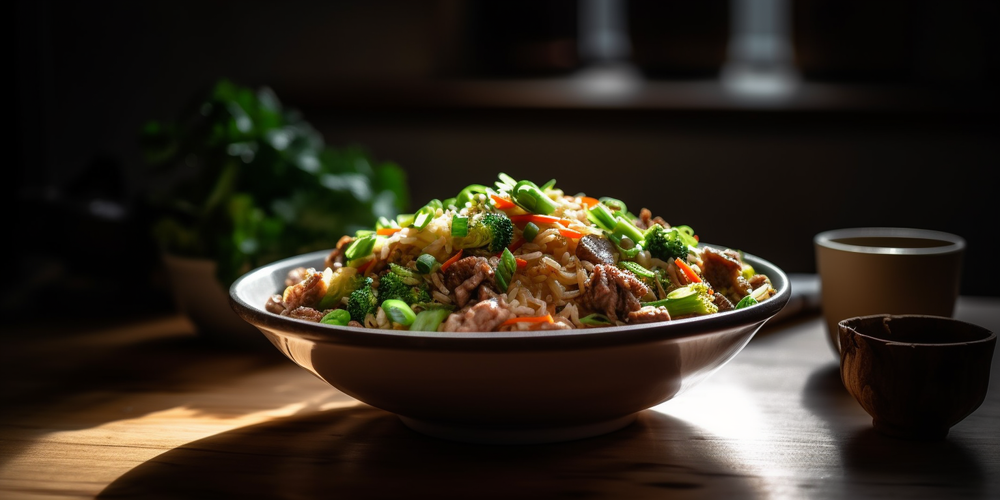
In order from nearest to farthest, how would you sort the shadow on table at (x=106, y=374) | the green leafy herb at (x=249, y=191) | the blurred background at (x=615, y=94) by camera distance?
the shadow on table at (x=106, y=374) < the green leafy herb at (x=249, y=191) < the blurred background at (x=615, y=94)

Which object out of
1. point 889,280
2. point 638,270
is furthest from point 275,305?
point 889,280

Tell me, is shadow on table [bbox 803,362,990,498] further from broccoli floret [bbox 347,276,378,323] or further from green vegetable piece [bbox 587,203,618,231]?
broccoli floret [bbox 347,276,378,323]

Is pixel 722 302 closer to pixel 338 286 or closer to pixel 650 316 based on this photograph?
pixel 650 316

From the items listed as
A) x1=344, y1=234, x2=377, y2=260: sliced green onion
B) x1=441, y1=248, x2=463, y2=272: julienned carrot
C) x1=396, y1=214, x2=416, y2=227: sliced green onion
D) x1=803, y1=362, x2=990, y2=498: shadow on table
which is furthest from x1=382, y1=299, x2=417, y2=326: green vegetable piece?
x1=803, y1=362, x2=990, y2=498: shadow on table

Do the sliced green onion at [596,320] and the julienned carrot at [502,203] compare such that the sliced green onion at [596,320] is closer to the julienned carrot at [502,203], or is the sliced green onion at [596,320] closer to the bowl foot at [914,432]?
the julienned carrot at [502,203]

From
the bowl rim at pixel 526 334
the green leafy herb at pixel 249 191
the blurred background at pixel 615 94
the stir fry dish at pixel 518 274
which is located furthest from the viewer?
the blurred background at pixel 615 94

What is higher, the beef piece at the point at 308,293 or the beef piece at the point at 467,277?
the beef piece at the point at 467,277

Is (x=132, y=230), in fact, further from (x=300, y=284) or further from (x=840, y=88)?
(x=840, y=88)

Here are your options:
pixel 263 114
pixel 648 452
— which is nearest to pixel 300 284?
pixel 648 452

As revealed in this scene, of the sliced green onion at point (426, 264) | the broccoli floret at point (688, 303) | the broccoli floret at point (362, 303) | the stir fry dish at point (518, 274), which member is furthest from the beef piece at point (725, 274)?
the broccoli floret at point (362, 303)
